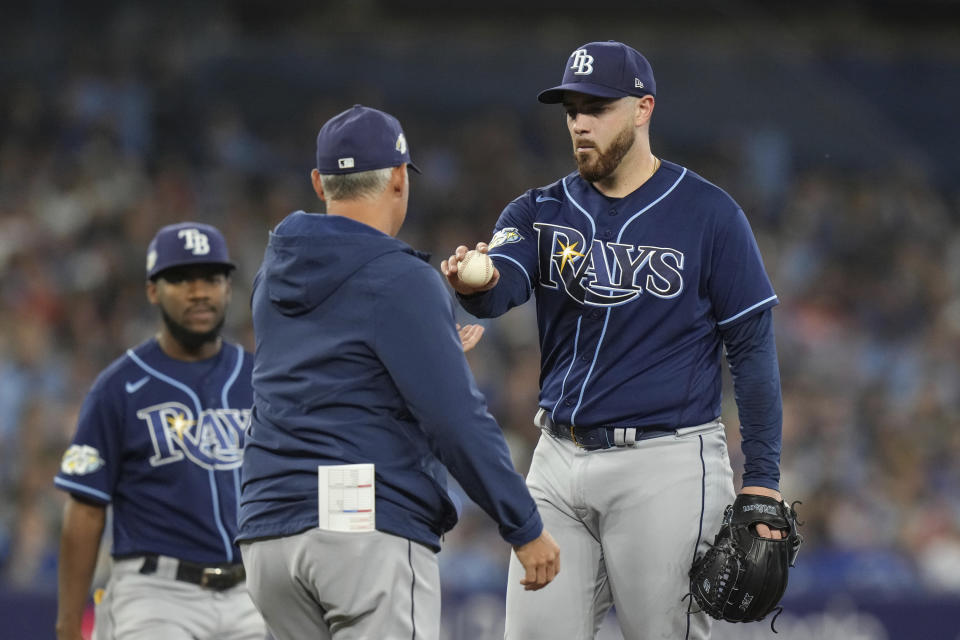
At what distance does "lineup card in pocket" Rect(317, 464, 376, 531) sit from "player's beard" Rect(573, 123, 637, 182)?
4.06ft

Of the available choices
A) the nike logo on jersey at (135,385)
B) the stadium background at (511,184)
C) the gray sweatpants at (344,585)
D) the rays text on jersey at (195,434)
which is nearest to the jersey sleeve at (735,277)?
the gray sweatpants at (344,585)

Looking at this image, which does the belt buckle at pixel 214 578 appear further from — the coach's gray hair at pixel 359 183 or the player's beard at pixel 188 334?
the coach's gray hair at pixel 359 183

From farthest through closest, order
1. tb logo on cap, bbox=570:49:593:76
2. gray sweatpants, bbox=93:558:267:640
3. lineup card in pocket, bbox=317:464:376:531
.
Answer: gray sweatpants, bbox=93:558:267:640, tb logo on cap, bbox=570:49:593:76, lineup card in pocket, bbox=317:464:376:531

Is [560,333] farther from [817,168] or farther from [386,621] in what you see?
[817,168]

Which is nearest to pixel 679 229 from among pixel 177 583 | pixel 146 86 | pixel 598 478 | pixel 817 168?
pixel 598 478

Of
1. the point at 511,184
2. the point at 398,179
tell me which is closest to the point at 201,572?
the point at 398,179

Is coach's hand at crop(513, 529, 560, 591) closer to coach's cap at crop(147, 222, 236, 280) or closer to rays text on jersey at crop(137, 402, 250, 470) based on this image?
rays text on jersey at crop(137, 402, 250, 470)

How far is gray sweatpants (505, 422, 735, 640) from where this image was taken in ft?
12.9

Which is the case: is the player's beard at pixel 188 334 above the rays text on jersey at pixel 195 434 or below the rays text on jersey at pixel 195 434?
above

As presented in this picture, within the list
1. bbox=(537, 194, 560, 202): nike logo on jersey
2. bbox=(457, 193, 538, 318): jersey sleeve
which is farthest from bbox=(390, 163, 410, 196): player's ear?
bbox=(537, 194, 560, 202): nike logo on jersey

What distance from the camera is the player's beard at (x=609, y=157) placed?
4.04 metres

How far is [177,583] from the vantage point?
15.5ft

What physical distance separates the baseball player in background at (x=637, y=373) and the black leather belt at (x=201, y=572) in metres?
1.24

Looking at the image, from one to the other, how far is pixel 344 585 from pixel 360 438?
37cm
